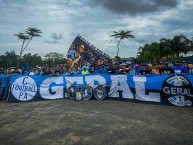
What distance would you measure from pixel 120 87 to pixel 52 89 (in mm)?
4246

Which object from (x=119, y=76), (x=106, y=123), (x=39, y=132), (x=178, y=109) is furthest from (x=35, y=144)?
(x=119, y=76)

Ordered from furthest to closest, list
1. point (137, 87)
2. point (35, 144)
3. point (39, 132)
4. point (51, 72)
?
point (51, 72) → point (137, 87) → point (39, 132) → point (35, 144)

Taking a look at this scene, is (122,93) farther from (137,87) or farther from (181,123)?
(181,123)

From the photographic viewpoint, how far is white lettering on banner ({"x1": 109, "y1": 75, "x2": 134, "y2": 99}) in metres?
13.2

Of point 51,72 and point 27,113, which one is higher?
point 51,72

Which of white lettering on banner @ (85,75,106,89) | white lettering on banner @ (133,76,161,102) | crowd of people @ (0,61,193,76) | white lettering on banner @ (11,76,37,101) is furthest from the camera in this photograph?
white lettering on banner @ (11,76,37,101)

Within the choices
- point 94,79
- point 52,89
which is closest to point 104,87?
point 94,79

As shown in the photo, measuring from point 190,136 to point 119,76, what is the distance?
678 centimetres

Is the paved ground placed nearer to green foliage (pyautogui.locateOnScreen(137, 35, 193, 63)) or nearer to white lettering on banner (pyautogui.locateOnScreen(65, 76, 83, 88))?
white lettering on banner (pyautogui.locateOnScreen(65, 76, 83, 88))

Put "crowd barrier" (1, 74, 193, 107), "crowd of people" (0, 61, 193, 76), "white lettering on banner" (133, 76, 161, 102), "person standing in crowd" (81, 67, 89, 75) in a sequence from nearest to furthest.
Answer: "crowd barrier" (1, 74, 193, 107), "white lettering on banner" (133, 76, 161, 102), "crowd of people" (0, 61, 193, 76), "person standing in crowd" (81, 67, 89, 75)

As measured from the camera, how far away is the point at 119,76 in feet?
44.4

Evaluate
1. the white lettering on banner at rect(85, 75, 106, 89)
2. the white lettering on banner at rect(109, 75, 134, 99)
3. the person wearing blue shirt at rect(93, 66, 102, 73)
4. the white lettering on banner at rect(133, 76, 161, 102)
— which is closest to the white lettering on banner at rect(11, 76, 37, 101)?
the white lettering on banner at rect(85, 75, 106, 89)

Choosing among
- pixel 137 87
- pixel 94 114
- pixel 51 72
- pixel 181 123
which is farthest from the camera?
pixel 51 72

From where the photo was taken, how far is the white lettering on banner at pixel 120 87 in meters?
13.2
